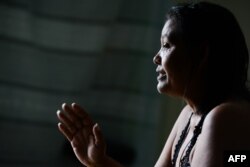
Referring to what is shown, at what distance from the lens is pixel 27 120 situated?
147 cm

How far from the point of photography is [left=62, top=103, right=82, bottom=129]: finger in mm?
1197

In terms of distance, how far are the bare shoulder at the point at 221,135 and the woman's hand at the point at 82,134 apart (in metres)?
0.29

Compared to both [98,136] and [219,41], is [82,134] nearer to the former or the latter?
[98,136]

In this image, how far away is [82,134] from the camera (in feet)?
4.04

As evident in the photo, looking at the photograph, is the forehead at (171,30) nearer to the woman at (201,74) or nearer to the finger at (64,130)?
the woman at (201,74)

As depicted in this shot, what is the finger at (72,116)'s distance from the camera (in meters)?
1.20

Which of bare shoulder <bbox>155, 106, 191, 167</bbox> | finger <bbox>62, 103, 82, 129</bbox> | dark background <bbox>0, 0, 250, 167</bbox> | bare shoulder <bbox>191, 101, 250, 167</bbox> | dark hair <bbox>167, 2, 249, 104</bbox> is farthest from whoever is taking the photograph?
dark background <bbox>0, 0, 250, 167</bbox>

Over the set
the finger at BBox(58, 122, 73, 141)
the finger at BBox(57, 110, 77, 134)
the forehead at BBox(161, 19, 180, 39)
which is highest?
the forehead at BBox(161, 19, 180, 39)

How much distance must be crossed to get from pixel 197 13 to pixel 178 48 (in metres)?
0.10

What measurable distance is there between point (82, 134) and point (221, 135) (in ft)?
1.35

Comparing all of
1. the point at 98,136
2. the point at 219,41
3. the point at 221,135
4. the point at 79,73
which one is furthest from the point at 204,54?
the point at 79,73

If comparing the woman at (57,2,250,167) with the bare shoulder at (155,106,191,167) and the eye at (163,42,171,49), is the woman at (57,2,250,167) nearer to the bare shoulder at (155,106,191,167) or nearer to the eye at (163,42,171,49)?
the eye at (163,42,171,49)


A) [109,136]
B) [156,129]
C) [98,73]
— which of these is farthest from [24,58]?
[156,129]

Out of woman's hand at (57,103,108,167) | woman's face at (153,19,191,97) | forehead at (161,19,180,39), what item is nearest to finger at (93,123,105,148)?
woman's hand at (57,103,108,167)
